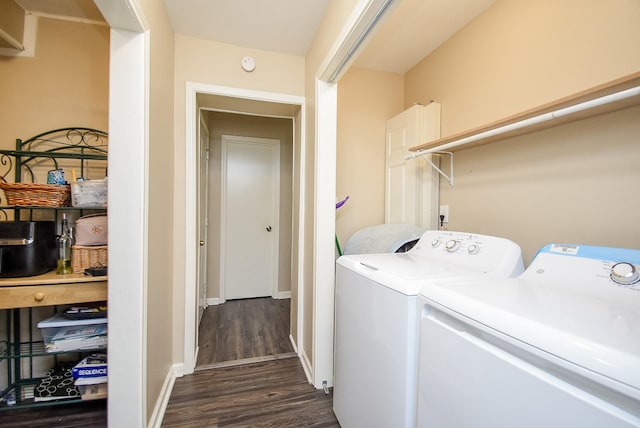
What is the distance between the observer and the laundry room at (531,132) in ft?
3.57

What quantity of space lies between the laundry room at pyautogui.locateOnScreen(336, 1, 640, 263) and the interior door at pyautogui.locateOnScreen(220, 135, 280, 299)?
1463 millimetres

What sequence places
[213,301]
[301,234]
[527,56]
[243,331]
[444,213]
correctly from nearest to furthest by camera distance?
[527,56] < [444,213] < [301,234] < [243,331] < [213,301]

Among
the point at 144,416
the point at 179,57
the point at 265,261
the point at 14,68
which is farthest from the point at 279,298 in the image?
the point at 14,68

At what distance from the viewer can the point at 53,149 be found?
1.66 m

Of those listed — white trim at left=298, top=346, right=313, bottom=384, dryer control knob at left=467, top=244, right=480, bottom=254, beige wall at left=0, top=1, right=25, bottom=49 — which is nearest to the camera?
dryer control knob at left=467, top=244, right=480, bottom=254

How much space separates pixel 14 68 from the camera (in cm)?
162

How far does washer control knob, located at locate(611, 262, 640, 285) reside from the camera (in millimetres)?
754

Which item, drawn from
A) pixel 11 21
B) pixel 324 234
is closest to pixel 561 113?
pixel 324 234

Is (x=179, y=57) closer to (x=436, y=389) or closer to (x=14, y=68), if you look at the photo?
(x=14, y=68)

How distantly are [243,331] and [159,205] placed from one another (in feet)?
5.32

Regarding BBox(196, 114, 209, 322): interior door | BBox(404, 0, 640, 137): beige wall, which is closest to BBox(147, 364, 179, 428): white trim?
BBox(196, 114, 209, 322): interior door

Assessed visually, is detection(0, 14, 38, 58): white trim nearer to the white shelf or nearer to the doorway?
the doorway

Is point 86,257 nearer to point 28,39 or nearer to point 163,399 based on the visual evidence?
point 163,399

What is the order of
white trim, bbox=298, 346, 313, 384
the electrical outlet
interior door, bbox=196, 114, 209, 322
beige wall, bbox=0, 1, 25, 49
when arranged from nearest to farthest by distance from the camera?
beige wall, bbox=0, 1, 25, 49 < white trim, bbox=298, 346, 313, 384 < the electrical outlet < interior door, bbox=196, 114, 209, 322
